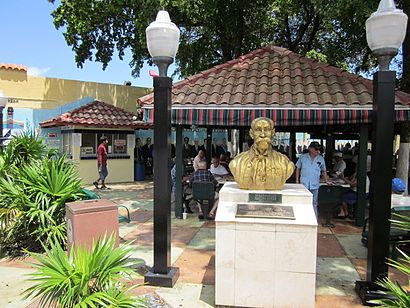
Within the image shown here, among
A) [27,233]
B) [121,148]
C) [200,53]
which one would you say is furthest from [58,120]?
[27,233]

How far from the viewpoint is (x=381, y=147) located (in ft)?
13.2

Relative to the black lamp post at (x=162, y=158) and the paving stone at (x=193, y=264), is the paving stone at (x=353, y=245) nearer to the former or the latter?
the paving stone at (x=193, y=264)

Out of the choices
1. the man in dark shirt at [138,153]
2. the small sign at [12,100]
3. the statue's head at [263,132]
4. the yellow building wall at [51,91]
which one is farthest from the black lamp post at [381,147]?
the yellow building wall at [51,91]

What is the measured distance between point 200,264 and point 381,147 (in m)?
2.86

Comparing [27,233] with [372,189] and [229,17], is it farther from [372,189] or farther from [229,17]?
[229,17]

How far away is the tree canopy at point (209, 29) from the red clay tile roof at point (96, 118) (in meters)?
2.18

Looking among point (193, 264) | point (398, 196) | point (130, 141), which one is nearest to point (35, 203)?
point (193, 264)

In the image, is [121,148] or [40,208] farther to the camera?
[121,148]

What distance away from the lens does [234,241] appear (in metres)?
3.86

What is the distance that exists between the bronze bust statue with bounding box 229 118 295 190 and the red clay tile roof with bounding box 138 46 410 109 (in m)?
2.78

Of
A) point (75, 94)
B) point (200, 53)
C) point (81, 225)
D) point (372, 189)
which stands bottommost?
point (81, 225)

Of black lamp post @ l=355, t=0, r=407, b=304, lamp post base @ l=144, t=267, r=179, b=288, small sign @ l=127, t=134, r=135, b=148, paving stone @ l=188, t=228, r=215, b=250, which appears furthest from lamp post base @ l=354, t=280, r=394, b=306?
small sign @ l=127, t=134, r=135, b=148

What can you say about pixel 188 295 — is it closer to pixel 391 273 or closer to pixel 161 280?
pixel 161 280

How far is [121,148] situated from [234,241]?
11498 millimetres
